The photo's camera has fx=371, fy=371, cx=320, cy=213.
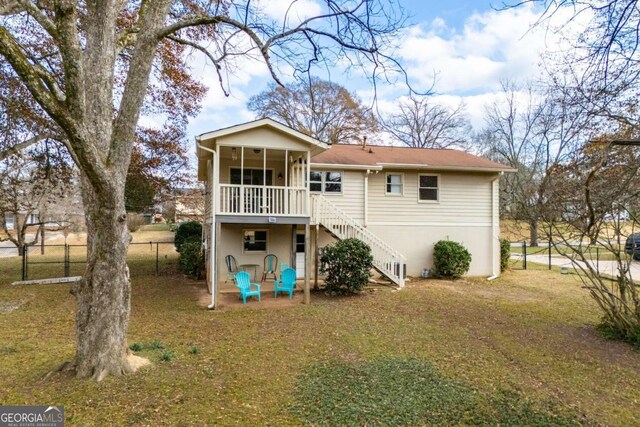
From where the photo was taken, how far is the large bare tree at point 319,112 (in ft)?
97.0

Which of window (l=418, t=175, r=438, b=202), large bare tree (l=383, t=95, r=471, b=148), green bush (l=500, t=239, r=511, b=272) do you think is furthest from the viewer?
large bare tree (l=383, t=95, r=471, b=148)

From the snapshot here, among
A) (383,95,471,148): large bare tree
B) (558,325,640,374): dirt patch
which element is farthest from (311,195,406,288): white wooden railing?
(383,95,471,148): large bare tree

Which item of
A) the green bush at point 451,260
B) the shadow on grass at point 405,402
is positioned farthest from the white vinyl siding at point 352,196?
the shadow on grass at point 405,402

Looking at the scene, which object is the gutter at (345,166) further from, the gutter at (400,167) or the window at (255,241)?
the window at (255,241)

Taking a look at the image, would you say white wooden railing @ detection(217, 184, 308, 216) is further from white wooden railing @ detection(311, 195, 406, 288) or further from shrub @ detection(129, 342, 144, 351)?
shrub @ detection(129, 342, 144, 351)

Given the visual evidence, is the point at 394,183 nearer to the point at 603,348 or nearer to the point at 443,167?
the point at 443,167

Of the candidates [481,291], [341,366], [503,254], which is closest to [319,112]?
[503,254]

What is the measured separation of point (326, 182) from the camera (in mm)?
12953

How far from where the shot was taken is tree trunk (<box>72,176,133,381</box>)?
447cm

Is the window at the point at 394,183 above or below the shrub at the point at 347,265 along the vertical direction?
above

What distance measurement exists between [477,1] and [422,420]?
17.6 feet

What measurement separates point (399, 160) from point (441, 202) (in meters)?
2.21

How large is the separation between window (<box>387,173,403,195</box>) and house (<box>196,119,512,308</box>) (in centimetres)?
4

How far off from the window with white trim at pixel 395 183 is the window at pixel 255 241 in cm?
478
